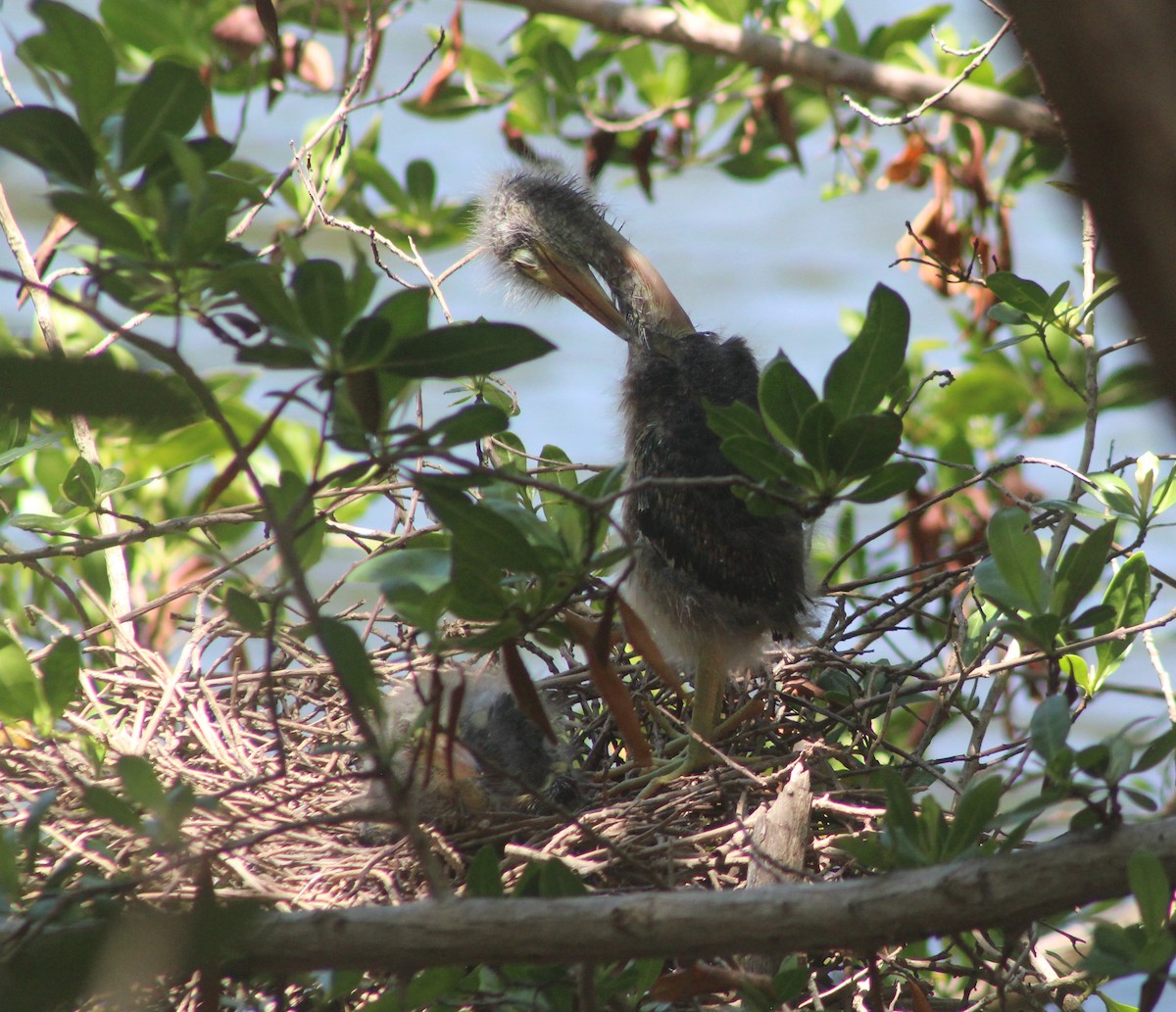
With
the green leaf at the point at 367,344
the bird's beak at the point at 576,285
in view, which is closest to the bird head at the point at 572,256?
the bird's beak at the point at 576,285

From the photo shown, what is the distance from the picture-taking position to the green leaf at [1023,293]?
1454 millimetres

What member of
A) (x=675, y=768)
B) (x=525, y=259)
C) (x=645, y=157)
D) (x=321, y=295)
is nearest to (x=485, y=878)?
(x=321, y=295)

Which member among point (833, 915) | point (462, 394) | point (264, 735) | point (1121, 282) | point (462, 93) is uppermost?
point (462, 93)

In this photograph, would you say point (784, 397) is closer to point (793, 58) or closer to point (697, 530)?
point (697, 530)

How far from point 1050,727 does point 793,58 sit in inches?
65.5

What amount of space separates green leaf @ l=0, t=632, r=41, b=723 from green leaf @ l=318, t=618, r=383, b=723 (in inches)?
29.0

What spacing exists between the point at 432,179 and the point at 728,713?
1.39 metres

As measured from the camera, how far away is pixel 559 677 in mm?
1880

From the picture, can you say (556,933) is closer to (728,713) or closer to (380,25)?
(728,713)

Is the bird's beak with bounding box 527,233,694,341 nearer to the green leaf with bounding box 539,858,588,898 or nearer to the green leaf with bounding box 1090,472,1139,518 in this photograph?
the green leaf with bounding box 1090,472,1139,518

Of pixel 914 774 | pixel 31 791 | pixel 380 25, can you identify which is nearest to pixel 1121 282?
pixel 914 774

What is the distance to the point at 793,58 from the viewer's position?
219 cm

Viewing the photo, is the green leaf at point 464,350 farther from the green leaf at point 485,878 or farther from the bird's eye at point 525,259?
the bird's eye at point 525,259

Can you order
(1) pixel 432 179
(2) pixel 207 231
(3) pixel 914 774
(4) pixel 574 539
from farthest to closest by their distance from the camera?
(1) pixel 432 179
(3) pixel 914 774
(4) pixel 574 539
(2) pixel 207 231
